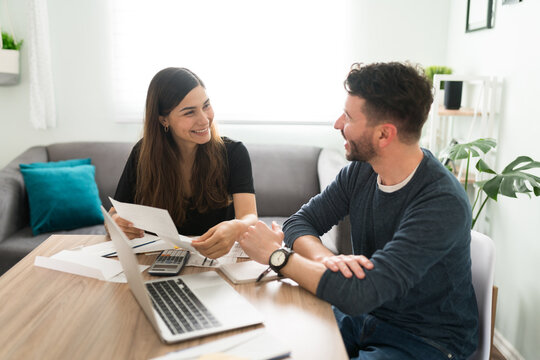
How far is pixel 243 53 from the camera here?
10.4 feet

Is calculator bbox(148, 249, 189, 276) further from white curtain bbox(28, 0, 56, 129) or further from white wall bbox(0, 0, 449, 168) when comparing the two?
white curtain bbox(28, 0, 56, 129)

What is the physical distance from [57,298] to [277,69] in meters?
2.45

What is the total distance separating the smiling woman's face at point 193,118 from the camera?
5.43ft

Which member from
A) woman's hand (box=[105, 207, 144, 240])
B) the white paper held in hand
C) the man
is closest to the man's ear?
the man

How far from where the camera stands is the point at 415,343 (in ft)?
3.66

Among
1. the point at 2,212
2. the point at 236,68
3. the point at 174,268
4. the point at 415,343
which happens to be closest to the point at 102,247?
the point at 174,268

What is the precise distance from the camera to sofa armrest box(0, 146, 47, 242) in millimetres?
2512

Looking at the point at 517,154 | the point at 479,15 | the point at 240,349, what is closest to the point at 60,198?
the point at 240,349

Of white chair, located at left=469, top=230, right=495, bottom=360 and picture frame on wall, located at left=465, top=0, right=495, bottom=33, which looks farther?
picture frame on wall, located at left=465, top=0, right=495, bottom=33

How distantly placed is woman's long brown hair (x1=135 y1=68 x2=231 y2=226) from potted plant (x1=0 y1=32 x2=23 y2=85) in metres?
1.76

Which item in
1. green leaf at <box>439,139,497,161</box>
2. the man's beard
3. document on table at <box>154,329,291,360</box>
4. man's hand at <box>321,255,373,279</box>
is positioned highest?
the man's beard

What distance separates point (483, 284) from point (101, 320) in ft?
3.17

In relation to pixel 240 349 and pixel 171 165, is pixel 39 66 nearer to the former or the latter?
pixel 171 165

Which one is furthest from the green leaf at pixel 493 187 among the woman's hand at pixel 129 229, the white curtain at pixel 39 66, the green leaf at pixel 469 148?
the white curtain at pixel 39 66
